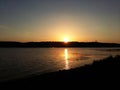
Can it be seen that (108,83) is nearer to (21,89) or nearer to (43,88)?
(43,88)

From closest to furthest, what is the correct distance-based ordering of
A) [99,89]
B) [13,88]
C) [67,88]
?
1. [99,89]
2. [67,88]
3. [13,88]

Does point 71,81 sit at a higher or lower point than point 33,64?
higher

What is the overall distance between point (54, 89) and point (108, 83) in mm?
3716

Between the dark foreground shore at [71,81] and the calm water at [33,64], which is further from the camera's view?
the calm water at [33,64]

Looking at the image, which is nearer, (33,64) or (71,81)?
(71,81)

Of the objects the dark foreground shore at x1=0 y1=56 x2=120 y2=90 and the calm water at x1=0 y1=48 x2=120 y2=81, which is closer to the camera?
the dark foreground shore at x1=0 y1=56 x2=120 y2=90

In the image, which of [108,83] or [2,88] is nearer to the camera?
[108,83]

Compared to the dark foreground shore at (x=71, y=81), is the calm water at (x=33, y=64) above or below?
below

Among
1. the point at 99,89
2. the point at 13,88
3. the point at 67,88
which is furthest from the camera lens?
the point at 13,88

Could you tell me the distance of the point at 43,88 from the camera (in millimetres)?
14062

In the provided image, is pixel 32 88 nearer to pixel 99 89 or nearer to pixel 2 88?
pixel 2 88

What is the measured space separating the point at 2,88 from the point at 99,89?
279 inches

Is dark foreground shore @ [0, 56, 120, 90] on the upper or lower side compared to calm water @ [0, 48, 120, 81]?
upper

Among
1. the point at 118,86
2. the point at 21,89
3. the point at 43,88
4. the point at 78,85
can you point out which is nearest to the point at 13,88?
the point at 21,89
